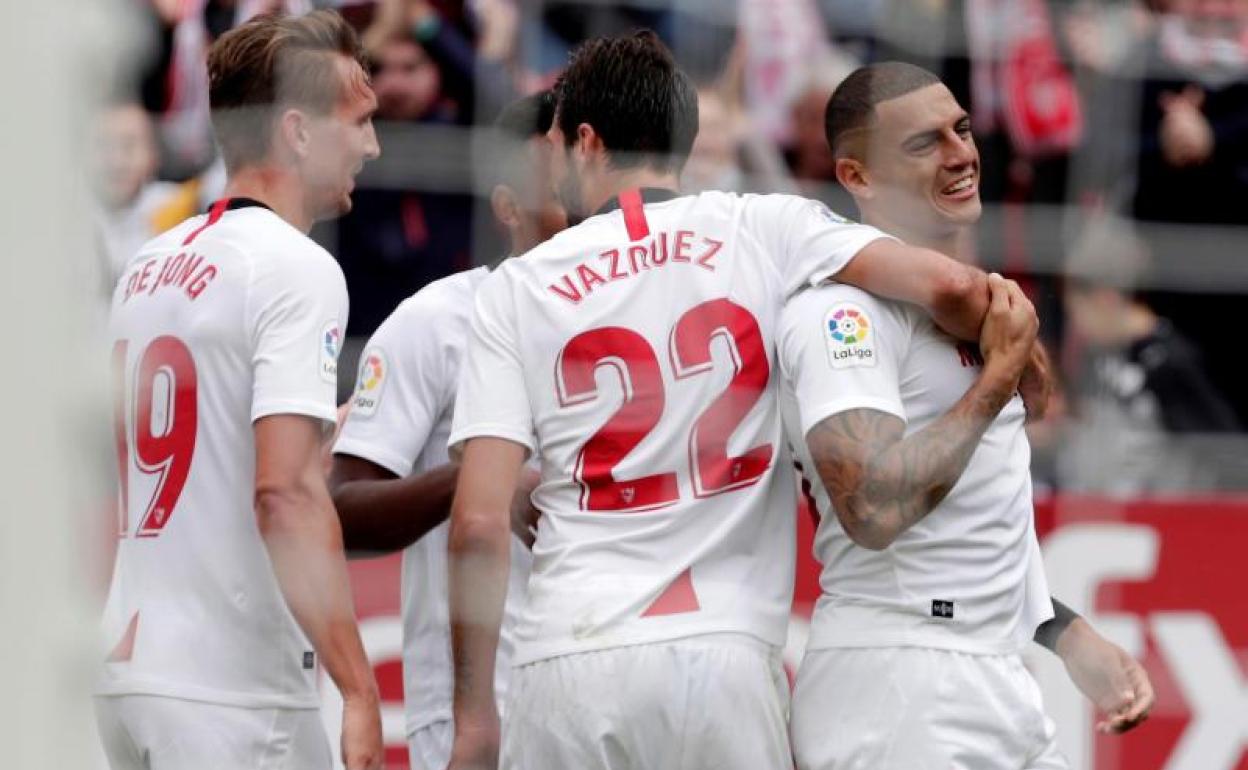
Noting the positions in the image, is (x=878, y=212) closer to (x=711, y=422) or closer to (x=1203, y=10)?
(x=711, y=422)

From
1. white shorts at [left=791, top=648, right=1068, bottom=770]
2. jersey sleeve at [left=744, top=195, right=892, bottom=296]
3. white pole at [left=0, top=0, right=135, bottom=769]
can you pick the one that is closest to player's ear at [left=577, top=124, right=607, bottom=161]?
jersey sleeve at [left=744, top=195, right=892, bottom=296]

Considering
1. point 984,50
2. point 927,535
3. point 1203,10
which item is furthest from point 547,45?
point 927,535

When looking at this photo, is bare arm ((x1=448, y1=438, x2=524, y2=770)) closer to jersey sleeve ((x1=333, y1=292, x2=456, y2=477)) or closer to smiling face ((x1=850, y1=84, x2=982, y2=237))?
jersey sleeve ((x1=333, y1=292, x2=456, y2=477))

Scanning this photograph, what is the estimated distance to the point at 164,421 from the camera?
3062mm

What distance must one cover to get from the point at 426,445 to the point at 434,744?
52cm

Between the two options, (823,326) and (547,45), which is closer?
(823,326)

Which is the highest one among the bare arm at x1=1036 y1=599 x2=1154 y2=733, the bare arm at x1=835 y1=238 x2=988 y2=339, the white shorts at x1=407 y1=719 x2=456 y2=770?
the bare arm at x1=835 y1=238 x2=988 y2=339

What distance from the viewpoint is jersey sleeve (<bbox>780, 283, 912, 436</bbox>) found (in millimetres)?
2789

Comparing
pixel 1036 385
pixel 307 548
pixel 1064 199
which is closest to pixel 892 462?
pixel 1036 385

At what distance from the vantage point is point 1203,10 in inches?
191

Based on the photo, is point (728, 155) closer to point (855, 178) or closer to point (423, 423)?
point (423, 423)

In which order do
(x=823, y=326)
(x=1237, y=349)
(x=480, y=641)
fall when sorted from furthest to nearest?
(x=1237, y=349) < (x=480, y=641) < (x=823, y=326)

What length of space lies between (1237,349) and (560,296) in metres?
2.79

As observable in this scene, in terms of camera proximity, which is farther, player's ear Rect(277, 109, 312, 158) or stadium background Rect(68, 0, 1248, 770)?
stadium background Rect(68, 0, 1248, 770)
